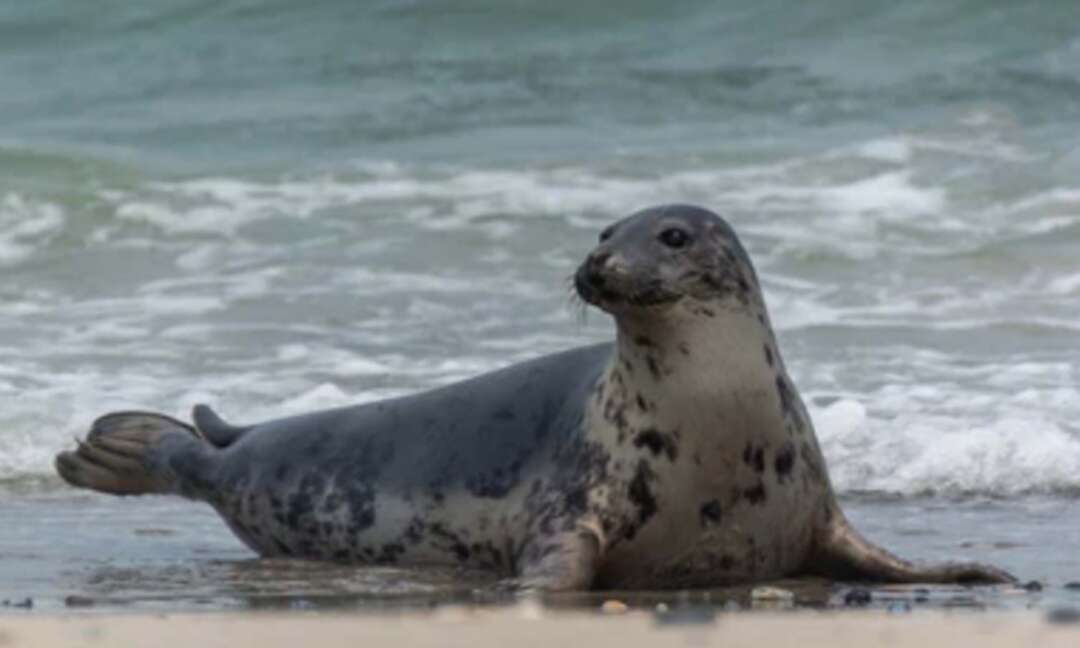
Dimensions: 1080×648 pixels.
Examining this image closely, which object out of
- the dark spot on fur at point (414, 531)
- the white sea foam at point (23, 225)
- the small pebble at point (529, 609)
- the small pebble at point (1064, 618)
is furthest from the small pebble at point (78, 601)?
the white sea foam at point (23, 225)

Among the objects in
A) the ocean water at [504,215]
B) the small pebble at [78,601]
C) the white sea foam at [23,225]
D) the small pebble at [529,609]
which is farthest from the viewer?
the white sea foam at [23,225]

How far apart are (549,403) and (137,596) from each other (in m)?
0.98

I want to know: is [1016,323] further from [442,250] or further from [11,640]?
[11,640]

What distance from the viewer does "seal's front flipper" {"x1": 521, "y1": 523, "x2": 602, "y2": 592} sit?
5371 mm

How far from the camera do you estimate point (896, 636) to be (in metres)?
3.96

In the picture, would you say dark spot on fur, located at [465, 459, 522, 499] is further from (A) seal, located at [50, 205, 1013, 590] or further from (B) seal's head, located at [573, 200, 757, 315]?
(B) seal's head, located at [573, 200, 757, 315]

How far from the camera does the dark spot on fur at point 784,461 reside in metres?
5.54

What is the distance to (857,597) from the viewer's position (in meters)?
5.31

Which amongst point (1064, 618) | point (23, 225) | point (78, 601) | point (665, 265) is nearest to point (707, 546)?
point (665, 265)

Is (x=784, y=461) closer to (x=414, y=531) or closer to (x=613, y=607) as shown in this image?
(x=613, y=607)

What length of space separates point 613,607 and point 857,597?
0.56 m

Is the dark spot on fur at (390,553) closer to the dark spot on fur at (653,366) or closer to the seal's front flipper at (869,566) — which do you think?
the dark spot on fur at (653,366)

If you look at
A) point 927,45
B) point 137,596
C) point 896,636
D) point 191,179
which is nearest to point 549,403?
point 137,596

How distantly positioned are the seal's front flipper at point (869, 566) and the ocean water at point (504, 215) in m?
0.26
